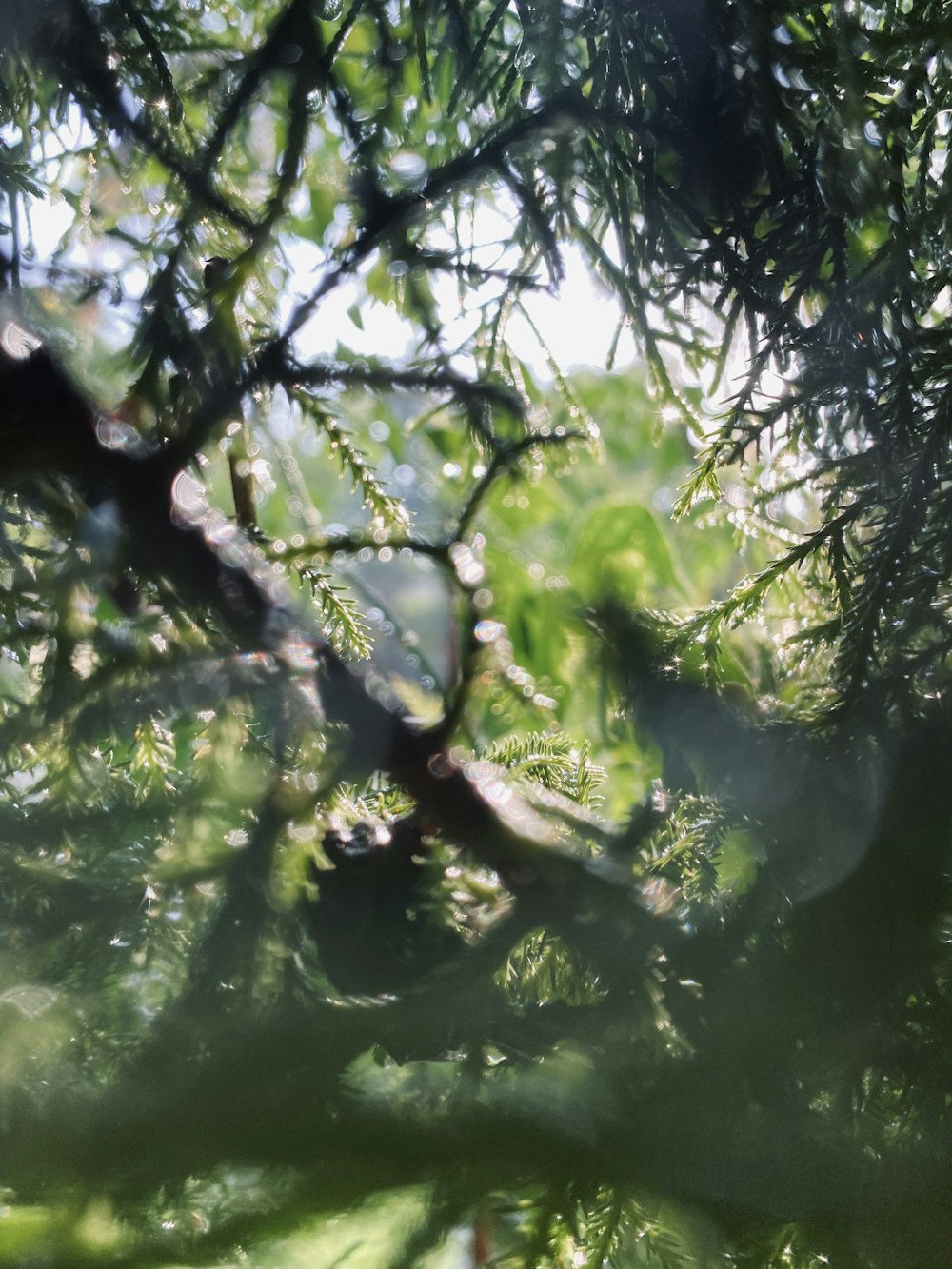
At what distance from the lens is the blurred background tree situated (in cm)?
37

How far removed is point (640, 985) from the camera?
1.22 ft

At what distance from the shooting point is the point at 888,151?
1.25ft

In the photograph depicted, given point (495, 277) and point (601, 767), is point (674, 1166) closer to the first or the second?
point (601, 767)

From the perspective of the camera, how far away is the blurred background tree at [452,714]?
14.4 inches

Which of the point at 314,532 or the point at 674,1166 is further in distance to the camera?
the point at 314,532

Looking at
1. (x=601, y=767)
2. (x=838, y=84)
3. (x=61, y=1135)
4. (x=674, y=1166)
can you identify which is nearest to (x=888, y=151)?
(x=838, y=84)

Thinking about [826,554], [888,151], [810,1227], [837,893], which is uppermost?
[888,151]

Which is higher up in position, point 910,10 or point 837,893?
point 910,10

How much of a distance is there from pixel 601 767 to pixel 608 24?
0.32 m

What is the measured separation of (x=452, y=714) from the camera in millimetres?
428

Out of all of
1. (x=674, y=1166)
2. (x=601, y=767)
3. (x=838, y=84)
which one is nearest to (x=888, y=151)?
(x=838, y=84)

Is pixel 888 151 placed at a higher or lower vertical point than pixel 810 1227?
higher

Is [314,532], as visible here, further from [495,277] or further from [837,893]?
[837,893]

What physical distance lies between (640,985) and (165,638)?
0.78 feet
